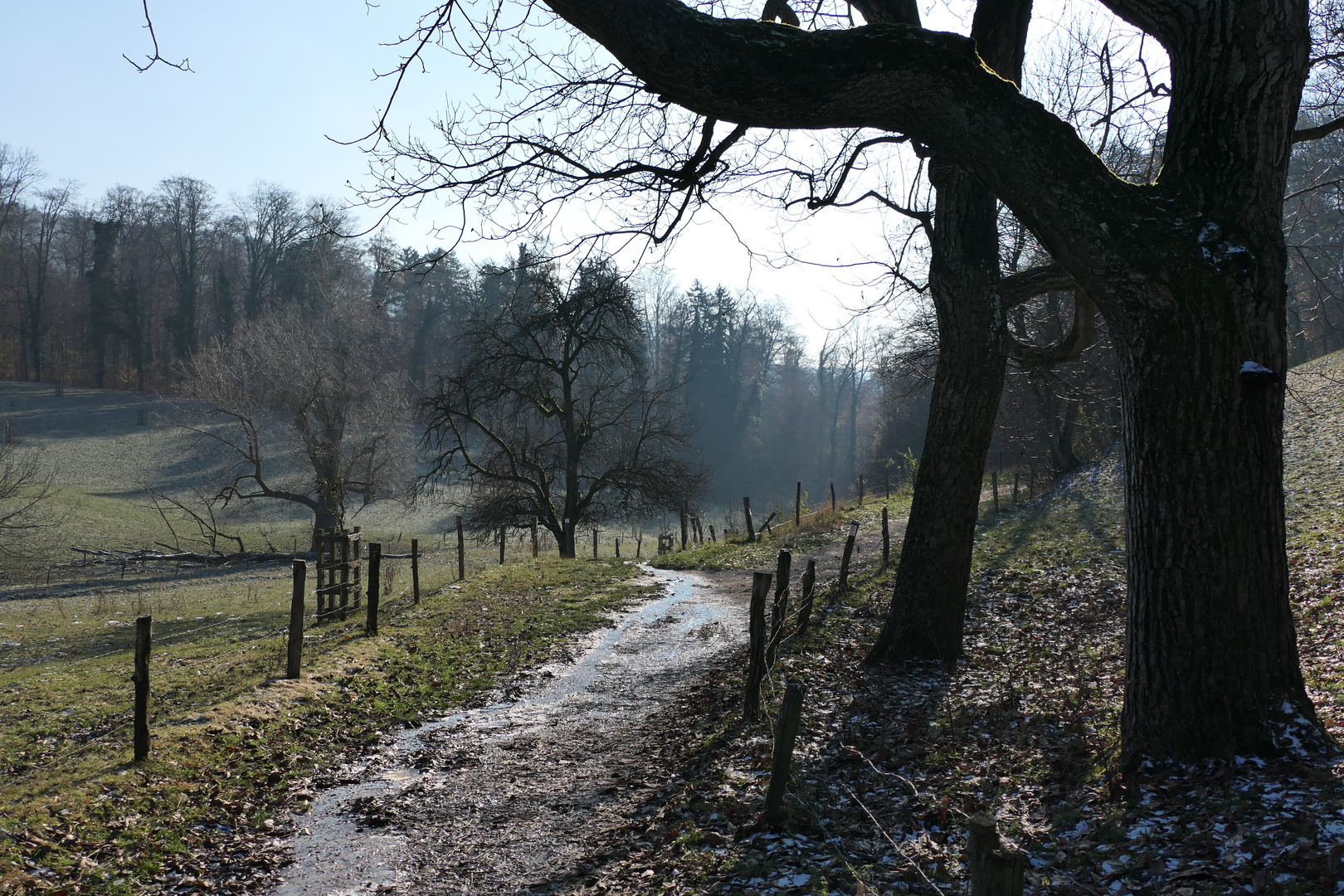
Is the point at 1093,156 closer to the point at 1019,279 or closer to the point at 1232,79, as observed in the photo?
the point at 1232,79

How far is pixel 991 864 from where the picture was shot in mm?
2516

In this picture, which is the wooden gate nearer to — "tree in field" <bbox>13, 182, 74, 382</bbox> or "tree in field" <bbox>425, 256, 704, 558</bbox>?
"tree in field" <bbox>425, 256, 704, 558</bbox>

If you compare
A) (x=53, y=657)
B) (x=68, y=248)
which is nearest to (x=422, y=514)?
(x=53, y=657)

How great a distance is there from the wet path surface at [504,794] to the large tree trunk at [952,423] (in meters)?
2.98

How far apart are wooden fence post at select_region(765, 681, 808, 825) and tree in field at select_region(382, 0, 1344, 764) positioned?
2028 millimetres

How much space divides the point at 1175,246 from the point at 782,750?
3928mm

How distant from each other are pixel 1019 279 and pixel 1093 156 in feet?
14.6

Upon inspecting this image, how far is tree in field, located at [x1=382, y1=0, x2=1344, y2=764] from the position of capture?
14.3 feet

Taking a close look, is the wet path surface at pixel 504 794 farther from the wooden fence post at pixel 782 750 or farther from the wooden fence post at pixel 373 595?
the wooden fence post at pixel 373 595

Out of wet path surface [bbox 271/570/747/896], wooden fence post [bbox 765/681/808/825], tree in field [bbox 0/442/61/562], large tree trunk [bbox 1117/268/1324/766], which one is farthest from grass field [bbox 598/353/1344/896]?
tree in field [bbox 0/442/61/562]

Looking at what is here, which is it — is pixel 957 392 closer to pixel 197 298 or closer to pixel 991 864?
pixel 991 864

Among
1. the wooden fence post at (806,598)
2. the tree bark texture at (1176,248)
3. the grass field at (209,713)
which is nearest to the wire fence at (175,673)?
the grass field at (209,713)

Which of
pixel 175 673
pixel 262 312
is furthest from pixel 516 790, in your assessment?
pixel 262 312

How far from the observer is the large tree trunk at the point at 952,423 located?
841cm
